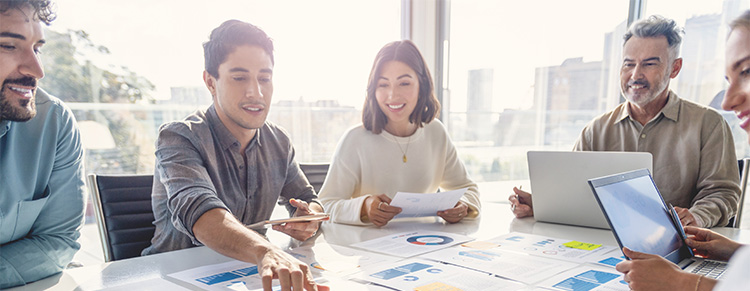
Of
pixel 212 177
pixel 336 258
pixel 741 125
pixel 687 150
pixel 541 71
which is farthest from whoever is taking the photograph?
pixel 541 71

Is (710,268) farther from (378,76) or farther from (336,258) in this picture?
(378,76)

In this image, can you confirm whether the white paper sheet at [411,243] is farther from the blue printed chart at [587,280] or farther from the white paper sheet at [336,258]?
the blue printed chart at [587,280]

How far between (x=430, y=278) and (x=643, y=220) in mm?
516

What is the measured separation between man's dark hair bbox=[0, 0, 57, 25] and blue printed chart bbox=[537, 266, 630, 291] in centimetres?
137

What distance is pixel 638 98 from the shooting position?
6.75 feet

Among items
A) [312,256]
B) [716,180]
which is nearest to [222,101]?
[312,256]

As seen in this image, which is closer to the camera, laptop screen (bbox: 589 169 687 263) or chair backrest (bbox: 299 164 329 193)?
laptop screen (bbox: 589 169 687 263)

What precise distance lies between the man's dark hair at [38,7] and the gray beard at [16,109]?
20cm

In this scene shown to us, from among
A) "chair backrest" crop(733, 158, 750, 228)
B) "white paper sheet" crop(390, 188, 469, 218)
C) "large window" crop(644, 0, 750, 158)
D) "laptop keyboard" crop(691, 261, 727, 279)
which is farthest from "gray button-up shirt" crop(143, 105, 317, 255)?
"large window" crop(644, 0, 750, 158)

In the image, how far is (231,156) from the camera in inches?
62.9

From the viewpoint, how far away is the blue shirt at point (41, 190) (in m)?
1.15

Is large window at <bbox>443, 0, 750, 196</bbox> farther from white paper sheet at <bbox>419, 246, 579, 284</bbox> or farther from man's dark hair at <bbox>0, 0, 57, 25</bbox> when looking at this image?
man's dark hair at <bbox>0, 0, 57, 25</bbox>

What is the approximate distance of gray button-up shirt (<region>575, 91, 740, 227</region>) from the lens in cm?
186

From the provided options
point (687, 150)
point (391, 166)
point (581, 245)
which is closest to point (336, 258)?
point (581, 245)
